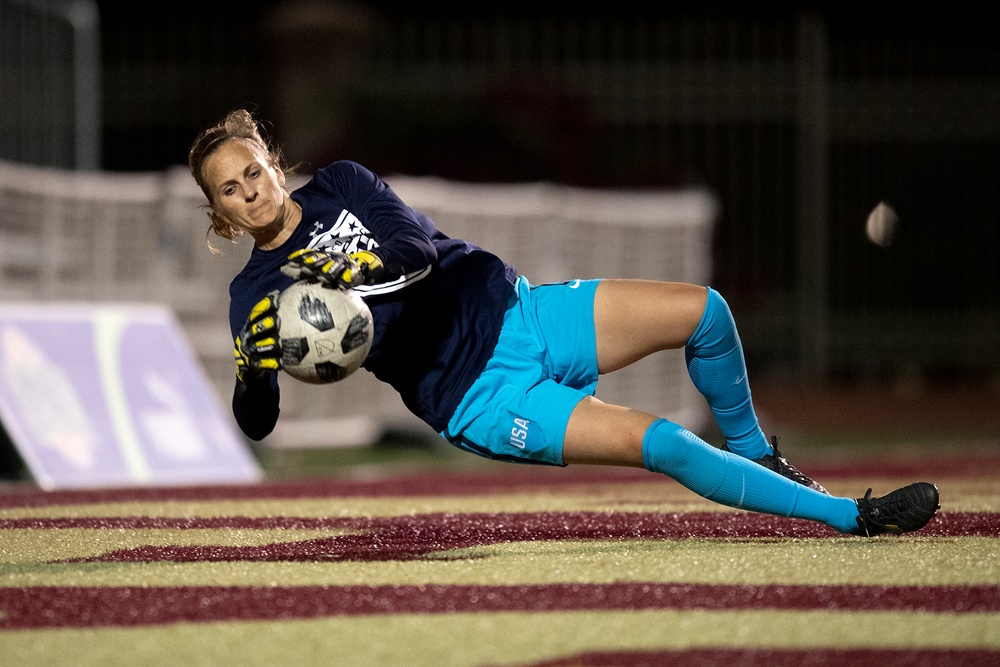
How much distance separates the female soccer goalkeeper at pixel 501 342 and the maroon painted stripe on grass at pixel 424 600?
54 centimetres

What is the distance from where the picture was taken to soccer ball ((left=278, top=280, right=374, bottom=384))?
3502mm

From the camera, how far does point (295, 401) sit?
9836mm

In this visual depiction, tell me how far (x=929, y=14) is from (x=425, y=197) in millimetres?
13938

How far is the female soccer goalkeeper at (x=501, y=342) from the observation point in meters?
3.71

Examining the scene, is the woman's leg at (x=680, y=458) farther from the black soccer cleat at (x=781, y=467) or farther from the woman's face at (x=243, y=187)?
the woman's face at (x=243, y=187)

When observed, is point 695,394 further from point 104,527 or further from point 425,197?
point 104,527

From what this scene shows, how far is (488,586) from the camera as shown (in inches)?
130

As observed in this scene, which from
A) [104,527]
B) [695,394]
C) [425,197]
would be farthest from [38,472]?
[695,394]

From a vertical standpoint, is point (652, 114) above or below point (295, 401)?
above

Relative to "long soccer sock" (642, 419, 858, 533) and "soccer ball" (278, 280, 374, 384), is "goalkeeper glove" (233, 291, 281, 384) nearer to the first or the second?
"soccer ball" (278, 280, 374, 384)

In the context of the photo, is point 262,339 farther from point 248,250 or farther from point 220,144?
point 248,250

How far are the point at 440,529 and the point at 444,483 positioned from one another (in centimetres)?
→ 303

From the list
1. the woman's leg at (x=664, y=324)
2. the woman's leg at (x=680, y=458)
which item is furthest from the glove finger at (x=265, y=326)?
the woman's leg at (x=664, y=324)

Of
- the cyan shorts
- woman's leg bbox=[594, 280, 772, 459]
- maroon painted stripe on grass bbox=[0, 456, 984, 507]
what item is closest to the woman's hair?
the cyan shorts
